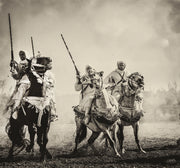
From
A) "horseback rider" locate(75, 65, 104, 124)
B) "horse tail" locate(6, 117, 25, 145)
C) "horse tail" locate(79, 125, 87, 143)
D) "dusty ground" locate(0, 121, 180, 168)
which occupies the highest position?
"horseback rider" locate(75, 65, 104, 124)

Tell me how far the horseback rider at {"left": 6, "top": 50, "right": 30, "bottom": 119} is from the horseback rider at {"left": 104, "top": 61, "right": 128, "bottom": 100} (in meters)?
2.69

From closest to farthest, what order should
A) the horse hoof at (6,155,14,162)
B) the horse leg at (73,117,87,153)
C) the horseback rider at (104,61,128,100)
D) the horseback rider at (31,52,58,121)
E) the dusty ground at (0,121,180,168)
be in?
the dusty ground at (0,121,180,168)
the horse hoof at (6,155,14,162)
the horseback rider at (31,52,58,121)
the horse leg at (73,117,87,153)
the horseback rider at (104,61,128,100)

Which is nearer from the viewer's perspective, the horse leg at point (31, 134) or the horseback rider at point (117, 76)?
the horse leg at point (31, 134)

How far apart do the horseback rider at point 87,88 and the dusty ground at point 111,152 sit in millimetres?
1027

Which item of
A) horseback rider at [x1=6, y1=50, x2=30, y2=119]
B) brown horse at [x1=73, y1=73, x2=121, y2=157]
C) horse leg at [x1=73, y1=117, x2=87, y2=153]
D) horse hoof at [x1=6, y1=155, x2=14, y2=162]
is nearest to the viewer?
horse hoof at [x1=6, y1=155, x2=14, y2=162]

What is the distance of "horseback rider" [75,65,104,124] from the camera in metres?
7.83

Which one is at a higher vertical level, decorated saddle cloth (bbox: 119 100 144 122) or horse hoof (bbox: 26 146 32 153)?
decorated saddle cloth (bbox: 119 100 144 122)

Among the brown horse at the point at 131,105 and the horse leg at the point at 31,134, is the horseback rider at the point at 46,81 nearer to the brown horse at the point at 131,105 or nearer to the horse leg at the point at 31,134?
the horse leg at the point at 31,134

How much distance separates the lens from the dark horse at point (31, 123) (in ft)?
23.9

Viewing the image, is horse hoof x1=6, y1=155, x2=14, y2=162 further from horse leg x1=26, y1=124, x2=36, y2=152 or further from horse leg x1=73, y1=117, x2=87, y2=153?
horse leg x1=73, y1=117, x2=87, y2=153

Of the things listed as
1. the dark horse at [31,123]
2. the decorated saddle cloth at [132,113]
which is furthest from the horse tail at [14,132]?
the decorated saddle cloth at [132,113]

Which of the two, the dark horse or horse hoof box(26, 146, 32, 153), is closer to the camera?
the dark horse

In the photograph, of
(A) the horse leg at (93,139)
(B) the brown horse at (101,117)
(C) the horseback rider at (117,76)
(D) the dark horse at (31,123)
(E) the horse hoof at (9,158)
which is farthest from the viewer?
(C) the horseback rider at (117,76)

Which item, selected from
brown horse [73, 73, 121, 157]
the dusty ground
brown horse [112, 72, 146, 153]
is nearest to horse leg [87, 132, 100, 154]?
brown horse [73, 73, 121, 157]
